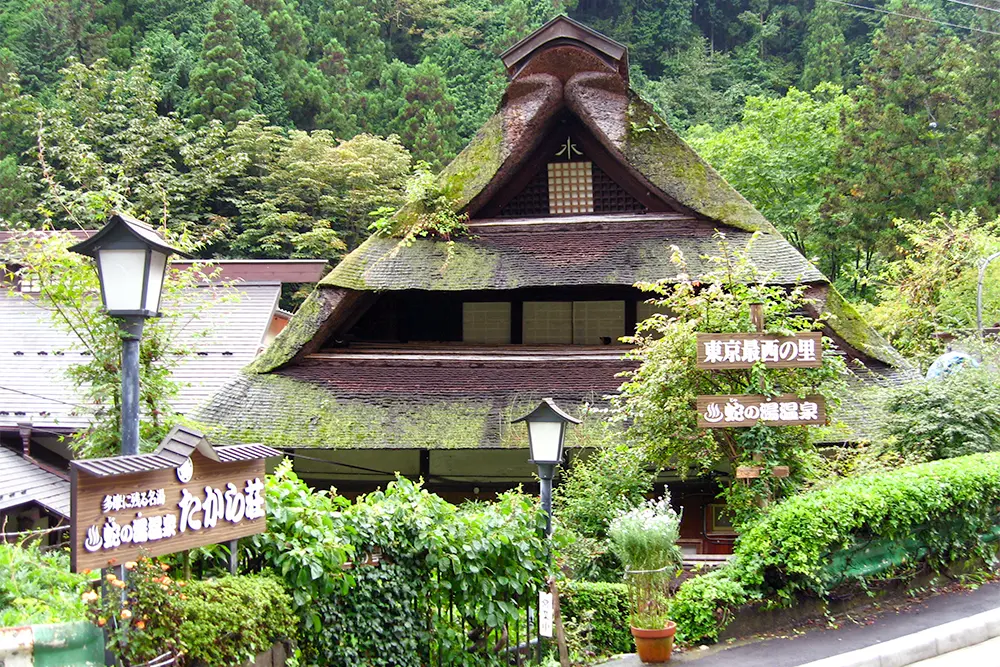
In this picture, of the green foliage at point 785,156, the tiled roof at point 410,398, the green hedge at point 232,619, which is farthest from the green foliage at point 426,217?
A: the green foliage at point 785,156

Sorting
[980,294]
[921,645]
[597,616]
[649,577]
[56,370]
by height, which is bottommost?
[597,616]

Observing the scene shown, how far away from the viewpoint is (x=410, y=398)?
55.9 ft

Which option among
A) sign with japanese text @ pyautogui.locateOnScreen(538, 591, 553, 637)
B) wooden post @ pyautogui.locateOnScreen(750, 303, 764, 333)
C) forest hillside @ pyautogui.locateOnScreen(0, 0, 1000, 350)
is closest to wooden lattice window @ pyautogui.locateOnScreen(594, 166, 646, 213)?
wooden post @ pyautogui.locateOnScreen(750, 303, 764, 333)

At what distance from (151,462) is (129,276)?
116cm

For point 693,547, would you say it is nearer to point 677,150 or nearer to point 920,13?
point 677,150

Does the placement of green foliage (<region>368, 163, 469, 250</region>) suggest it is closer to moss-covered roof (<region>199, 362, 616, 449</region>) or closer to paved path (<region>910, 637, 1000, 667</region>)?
moss-covered roof (<region>199, 362, 616, 449</region>)

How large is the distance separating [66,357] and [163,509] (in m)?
18.8

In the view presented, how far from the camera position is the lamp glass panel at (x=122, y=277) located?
6078 mm

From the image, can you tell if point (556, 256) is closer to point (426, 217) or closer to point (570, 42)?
point (426, 217)

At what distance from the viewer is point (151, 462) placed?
227 inches

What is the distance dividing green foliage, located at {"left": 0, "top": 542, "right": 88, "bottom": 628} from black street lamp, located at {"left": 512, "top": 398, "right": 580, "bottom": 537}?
4.01m

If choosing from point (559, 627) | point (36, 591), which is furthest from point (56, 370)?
point (559, 627)

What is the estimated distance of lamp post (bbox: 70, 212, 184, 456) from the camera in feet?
19.7

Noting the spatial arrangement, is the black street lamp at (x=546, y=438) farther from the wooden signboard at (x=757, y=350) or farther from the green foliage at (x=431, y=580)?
the wooden signboard at (x=757, y=350)
